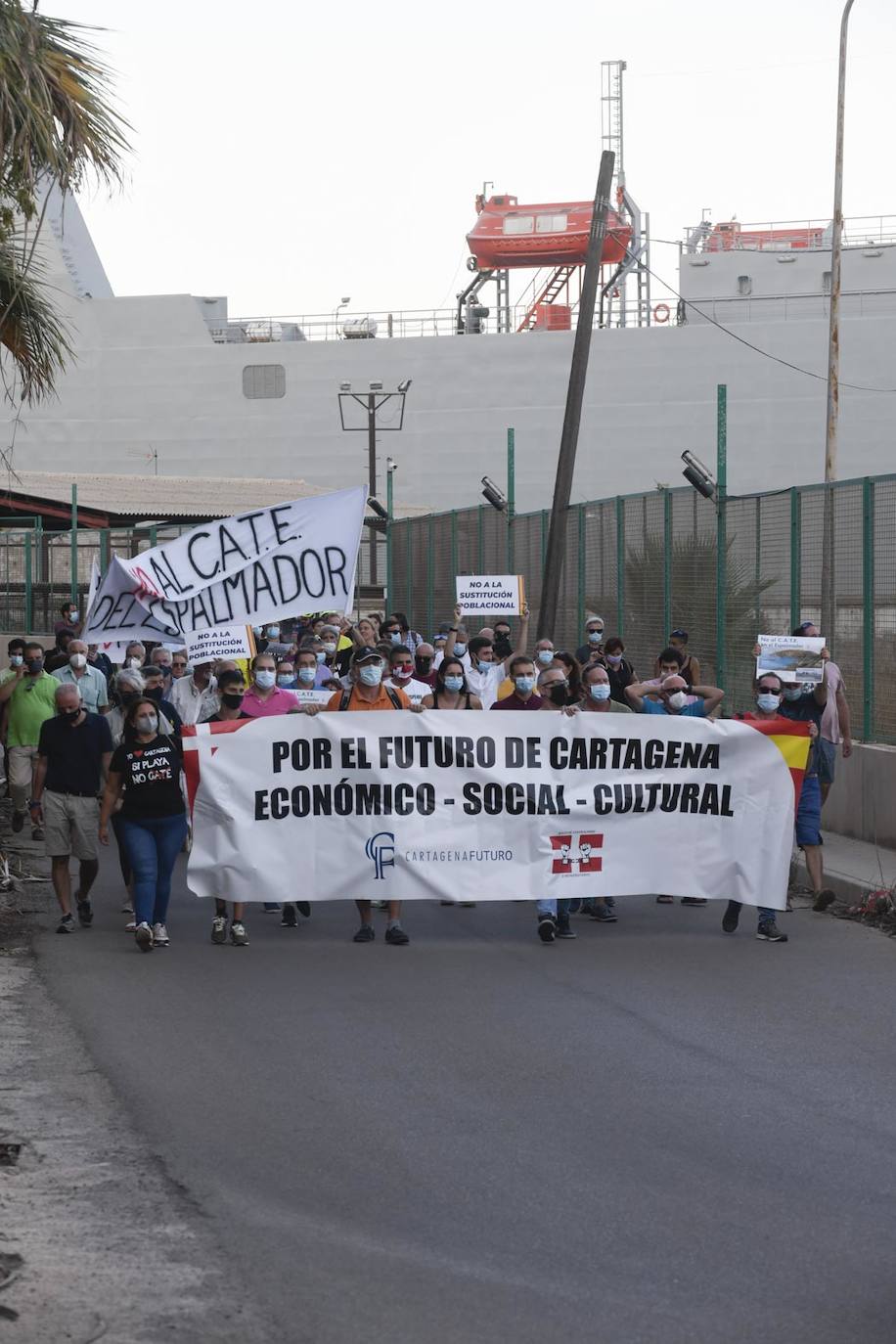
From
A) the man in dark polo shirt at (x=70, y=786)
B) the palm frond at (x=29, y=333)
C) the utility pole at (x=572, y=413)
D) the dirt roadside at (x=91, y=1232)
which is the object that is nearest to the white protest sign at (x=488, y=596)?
the utility pole at (x=572, y=413)

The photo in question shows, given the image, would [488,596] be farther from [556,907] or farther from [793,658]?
[556,907]

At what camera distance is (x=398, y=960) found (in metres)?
10.1

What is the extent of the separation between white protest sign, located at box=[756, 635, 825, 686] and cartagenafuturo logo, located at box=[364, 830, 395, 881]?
3182mm

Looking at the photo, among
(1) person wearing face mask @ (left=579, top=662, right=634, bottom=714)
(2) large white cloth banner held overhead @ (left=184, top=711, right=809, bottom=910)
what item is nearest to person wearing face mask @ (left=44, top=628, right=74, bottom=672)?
(2) large white cloth banner held overhead @ (left=184, top=711, right=809, bottom=910)

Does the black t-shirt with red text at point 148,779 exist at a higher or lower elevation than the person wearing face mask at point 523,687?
lower

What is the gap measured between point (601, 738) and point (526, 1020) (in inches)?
135

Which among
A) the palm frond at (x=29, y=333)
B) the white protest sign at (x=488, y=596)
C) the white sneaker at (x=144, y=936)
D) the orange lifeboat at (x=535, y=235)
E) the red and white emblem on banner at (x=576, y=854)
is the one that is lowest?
the white sneaker at (x=144, y=936)

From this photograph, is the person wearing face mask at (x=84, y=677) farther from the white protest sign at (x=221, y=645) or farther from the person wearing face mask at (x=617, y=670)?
the person wearing face mask at (x=617, y=670)

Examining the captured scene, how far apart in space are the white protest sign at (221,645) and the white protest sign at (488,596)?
637 centimetres

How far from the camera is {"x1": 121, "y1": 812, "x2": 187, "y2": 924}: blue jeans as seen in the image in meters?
10.5

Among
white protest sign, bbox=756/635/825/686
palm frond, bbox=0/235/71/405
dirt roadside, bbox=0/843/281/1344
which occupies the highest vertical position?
palm frond, bbox=0/235/71/405

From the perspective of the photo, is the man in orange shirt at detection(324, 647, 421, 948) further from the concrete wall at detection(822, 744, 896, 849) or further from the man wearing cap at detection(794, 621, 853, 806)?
the concrete wall at detection(822, 744, 896, 849)

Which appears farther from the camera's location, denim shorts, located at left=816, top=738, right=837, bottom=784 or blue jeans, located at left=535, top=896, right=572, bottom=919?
denim shorts, located at left=816, top=738, right=837, bottom=784

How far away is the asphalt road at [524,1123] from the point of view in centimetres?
464
